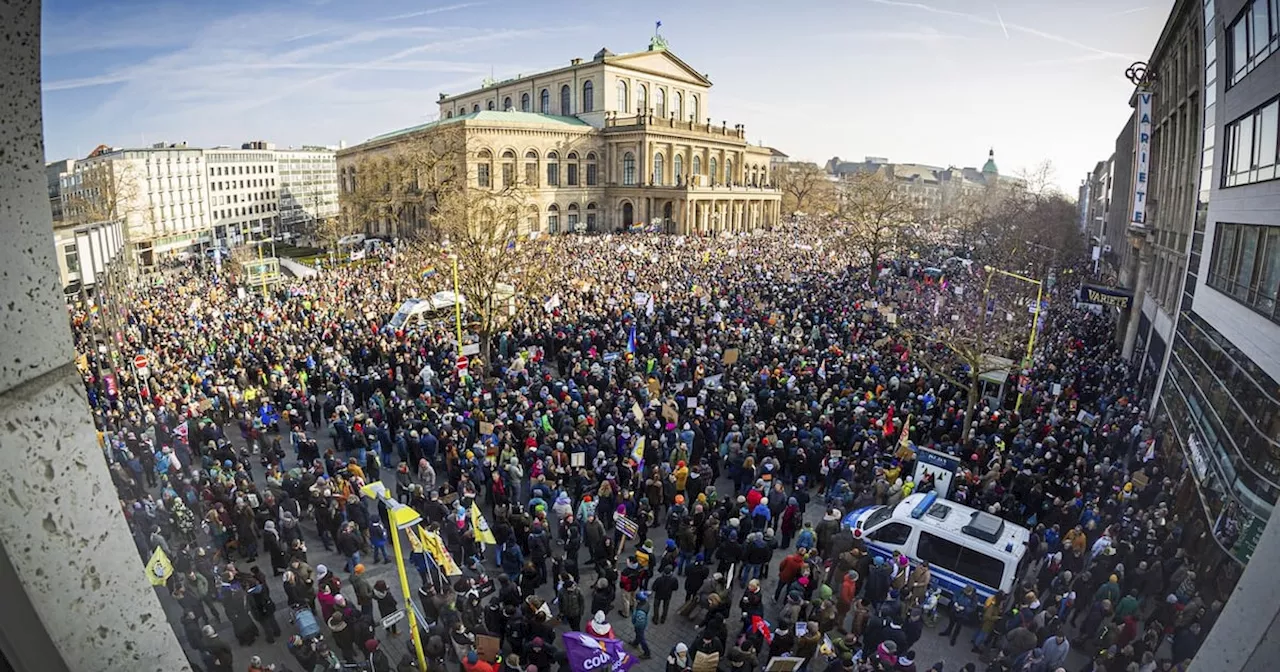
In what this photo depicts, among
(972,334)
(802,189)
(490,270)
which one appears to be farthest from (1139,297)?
(802,189)

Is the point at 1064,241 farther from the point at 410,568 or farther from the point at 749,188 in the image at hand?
the point at 410,568

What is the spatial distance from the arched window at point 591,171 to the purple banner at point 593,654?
203 feet

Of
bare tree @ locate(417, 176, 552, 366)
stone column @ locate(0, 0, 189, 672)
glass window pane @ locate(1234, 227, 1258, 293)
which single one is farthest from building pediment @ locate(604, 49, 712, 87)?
stone column @ locate(0, 0, 189, 672)

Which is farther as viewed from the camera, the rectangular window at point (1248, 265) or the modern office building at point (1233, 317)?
the rectangular window at point (1248, 265)

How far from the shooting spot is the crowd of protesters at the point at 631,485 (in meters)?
8.87

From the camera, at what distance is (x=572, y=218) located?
6606 centimetres

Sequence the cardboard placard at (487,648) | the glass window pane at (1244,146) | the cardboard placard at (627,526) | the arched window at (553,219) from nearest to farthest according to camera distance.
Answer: the cardboard placard at (487,648), the cardboard placard at (627,526), the glass window pane at (1244,146), the arched window at (553,219)

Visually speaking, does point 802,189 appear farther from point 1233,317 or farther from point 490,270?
point 1233,317

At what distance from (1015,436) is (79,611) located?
16.4 metres

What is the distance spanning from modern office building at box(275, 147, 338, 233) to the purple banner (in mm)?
120859

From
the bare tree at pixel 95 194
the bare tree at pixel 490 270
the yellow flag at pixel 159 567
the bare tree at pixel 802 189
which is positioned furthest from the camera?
the bare tree at pixel 802 189

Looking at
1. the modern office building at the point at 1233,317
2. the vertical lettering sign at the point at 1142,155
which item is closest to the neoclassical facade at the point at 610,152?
the vertical lettering sign at the point at 1142,155

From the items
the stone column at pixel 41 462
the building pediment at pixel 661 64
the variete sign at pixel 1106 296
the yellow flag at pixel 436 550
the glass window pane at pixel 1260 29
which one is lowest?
the yellow flag at pixel 436 550

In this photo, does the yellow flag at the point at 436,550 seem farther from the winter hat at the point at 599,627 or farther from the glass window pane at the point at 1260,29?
the glass window pane at the point at 1260,29
